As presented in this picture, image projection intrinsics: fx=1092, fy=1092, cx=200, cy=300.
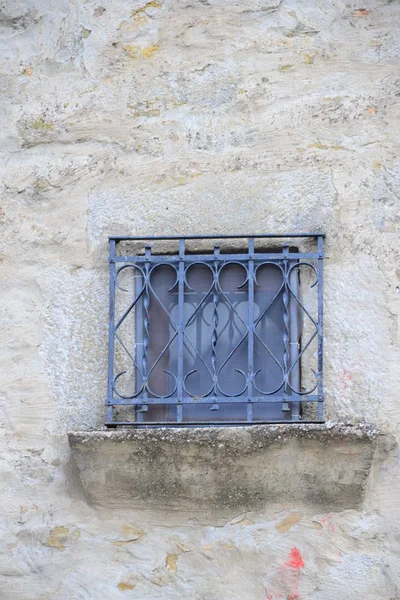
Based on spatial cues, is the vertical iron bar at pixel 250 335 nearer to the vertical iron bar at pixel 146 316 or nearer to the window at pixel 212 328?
the window at pixel 212 328

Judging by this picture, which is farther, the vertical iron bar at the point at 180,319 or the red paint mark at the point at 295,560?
the vertical iron bar at the point at 180,319

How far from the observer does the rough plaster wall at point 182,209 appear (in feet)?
11.9

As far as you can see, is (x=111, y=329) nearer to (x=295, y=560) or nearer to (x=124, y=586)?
(x=124, y=586)

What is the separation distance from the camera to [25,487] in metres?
3.77

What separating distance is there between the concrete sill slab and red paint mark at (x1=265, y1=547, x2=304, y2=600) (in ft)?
0.62

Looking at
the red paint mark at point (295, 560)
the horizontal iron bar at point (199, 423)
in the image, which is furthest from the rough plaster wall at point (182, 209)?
the horizontal iron bar at point (199, 423)

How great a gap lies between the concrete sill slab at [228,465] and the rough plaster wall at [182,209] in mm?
71

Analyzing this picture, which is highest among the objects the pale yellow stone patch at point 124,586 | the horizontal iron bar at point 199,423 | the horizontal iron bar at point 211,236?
the horizontal iron bar at point 211,236

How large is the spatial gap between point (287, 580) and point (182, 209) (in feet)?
4.45

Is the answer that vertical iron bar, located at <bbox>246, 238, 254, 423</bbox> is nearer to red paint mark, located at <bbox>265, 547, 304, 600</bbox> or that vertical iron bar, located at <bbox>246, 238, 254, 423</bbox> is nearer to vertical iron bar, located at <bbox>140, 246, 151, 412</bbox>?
vertical iron bar, located at <bbox>140, 246, 151, 412</bbox>

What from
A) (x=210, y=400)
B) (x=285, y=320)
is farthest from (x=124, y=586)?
(x=285, y=320)

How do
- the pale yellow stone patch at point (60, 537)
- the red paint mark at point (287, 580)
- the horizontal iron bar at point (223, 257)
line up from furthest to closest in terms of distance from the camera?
the horizontal iron bar at point (223, 257), the pale yellow stone patch at point (60, 537), the red paint mark at point (287, 580)

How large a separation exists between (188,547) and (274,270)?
1.02 meters

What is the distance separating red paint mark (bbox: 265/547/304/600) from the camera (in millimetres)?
3555
